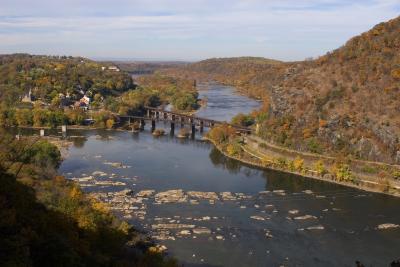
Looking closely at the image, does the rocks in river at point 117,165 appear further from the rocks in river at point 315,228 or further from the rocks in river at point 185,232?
the rocks in river at point 315,228

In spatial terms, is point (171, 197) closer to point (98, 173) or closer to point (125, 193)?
point (125, 193)

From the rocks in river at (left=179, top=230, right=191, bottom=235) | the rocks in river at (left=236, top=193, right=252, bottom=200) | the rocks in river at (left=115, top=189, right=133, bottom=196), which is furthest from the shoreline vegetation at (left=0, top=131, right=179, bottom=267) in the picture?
the rocks in river at (left=236, top=193, right=252, bottom=200)

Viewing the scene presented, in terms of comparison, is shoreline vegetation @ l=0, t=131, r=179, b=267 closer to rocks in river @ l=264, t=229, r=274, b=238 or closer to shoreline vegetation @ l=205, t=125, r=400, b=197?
rocks in river @ l=264, t=229, r=274, b=238

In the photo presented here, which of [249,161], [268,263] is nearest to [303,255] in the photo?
[268,263]

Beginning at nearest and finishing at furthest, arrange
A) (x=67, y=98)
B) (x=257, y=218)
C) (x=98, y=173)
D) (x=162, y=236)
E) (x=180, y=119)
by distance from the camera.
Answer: (x=162, y=236), (x=257, y=218), (x=98, y=173), (x=180, y=119), (x=67, y=98)

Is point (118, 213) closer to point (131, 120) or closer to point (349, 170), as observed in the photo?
point (349, 170)

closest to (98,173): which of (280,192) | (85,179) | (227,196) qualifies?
(85,179)

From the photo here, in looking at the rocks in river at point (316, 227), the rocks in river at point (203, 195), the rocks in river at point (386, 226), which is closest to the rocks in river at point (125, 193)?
the rocks in river at point (203, 195)

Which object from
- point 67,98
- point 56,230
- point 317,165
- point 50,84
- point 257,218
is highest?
point 50,84
